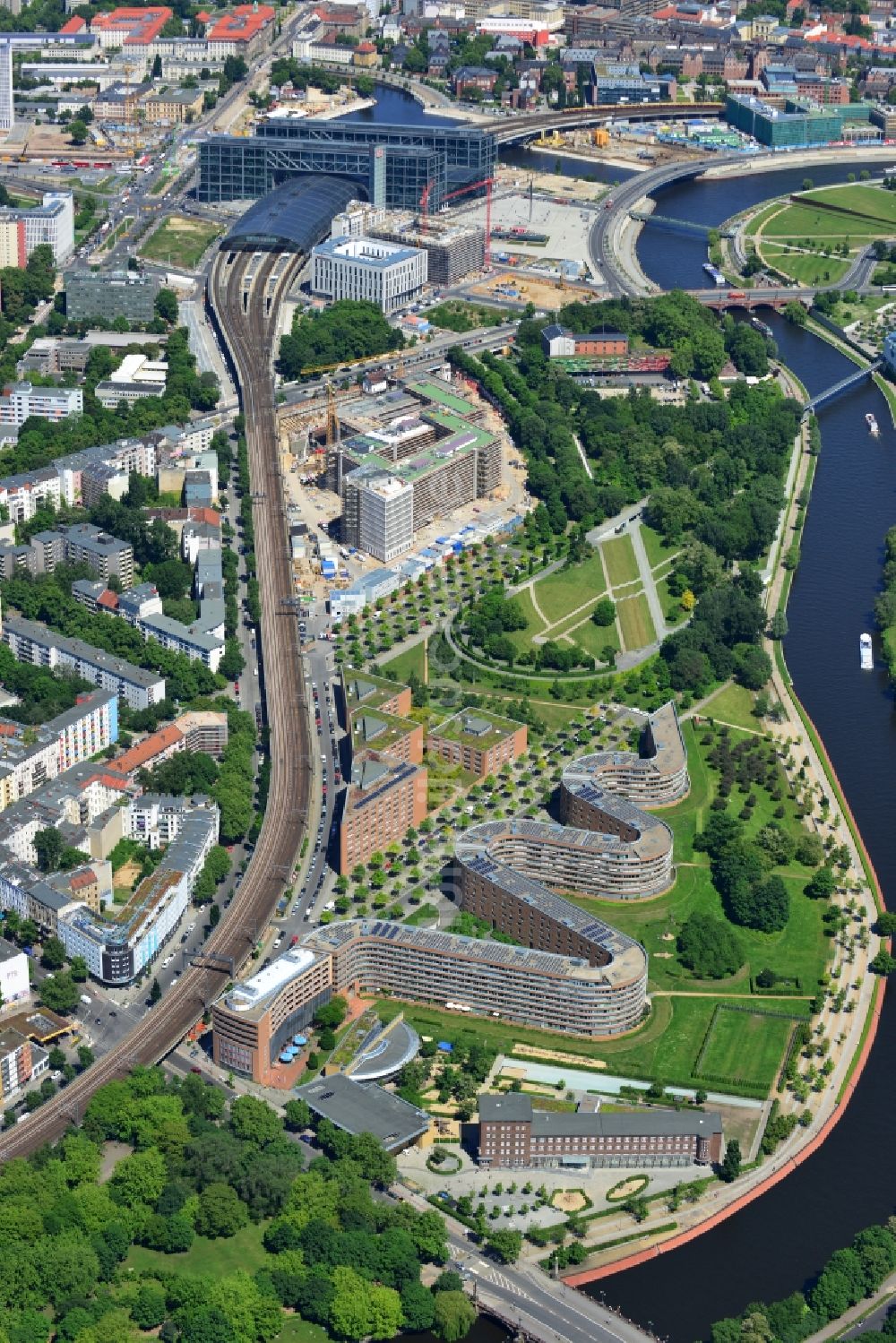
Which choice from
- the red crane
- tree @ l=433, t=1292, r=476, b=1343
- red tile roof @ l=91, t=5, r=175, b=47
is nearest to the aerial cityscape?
tree @ l=433, t=1292, r=476, b=1343

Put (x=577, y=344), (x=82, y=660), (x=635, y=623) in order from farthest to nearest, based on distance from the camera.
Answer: (x=577, y=344), (x=635, y=623), (x=82, y=660)

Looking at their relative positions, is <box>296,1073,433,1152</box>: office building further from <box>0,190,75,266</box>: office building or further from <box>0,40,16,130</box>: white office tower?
<box>0,40,16,130</box>: white office tower

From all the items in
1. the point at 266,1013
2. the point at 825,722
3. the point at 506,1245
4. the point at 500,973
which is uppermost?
the point at 825,722

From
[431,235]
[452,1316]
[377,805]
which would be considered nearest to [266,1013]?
[377,805]

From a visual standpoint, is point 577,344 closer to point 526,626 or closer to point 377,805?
point 526,626

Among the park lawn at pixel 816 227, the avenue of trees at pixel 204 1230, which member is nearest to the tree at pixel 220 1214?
the avenue of trees at pixel 204 1230

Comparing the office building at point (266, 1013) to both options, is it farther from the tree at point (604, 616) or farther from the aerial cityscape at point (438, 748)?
the tree at point (604, 616)
